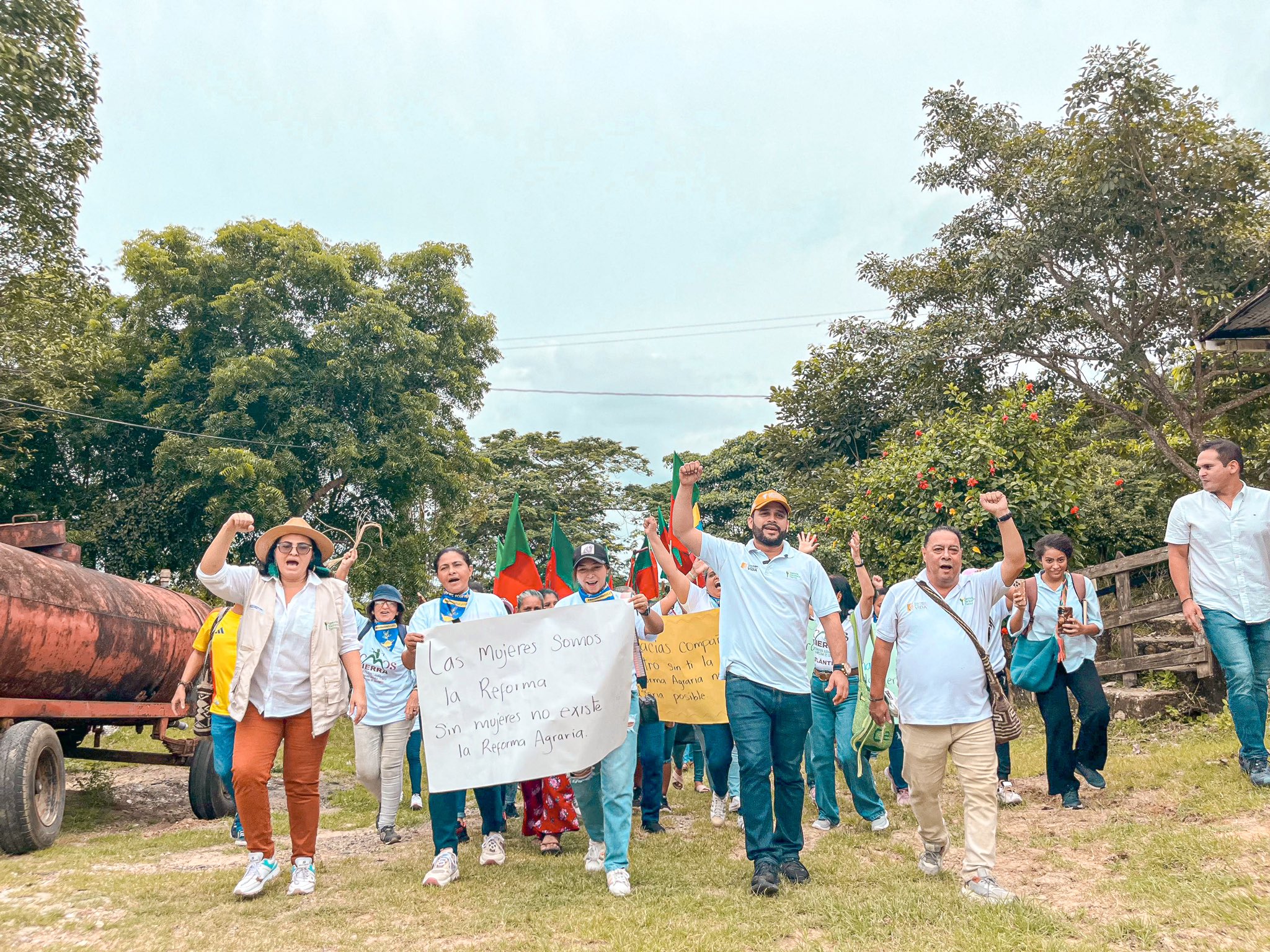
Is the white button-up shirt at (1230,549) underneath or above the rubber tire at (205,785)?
above

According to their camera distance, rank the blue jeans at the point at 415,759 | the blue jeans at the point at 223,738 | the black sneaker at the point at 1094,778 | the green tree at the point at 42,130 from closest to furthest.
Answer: the black sneaker at the point at 1094,778 < the blue jeans at the point at 223,738 < the blue jeans at the point at 415,759 < the green tree at the point at 42,130

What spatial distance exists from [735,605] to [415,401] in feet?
53.5

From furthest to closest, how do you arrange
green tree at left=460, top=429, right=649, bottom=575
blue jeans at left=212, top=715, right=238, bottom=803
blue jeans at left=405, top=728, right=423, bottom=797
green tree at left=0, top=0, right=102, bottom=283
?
green tree at left=460, top=429, right=649, bottom=575 → green tree at left=0, top=0, right=102, bottom=283 → blue jeans at left=405, top=728, right=423, bottom=797 → blue jeans at left=212, top=715, right=238, bottom=803

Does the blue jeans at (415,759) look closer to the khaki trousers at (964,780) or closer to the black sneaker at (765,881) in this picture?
the black sneaker at (765,881)

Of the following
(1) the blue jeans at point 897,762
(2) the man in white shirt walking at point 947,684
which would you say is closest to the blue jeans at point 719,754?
(1) the blue jeans at point 897,762

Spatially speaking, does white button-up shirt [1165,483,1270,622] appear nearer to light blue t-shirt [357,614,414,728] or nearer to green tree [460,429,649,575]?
light blue t-shirt [357,614,414,728]

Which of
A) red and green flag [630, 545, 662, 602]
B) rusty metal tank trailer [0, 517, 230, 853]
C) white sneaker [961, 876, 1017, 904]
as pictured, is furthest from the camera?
red and green flag [630, 545, 662, 602]

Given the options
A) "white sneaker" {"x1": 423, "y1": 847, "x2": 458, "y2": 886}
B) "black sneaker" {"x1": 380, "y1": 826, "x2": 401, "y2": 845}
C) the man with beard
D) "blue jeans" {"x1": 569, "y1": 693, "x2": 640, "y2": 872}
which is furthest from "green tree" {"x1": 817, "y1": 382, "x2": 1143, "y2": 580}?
"white sneaker" {"x1": 423, "y1": 847, "x2": 458, "y2": 886}

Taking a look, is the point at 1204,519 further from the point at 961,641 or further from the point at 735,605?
the point at 735,605

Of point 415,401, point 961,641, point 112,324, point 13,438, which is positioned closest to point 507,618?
point 961,641

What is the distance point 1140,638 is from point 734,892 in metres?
7.95

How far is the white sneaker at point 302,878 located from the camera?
18.5 ft

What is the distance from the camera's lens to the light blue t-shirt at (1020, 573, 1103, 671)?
708 cm

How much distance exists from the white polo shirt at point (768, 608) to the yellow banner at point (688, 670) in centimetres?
200
